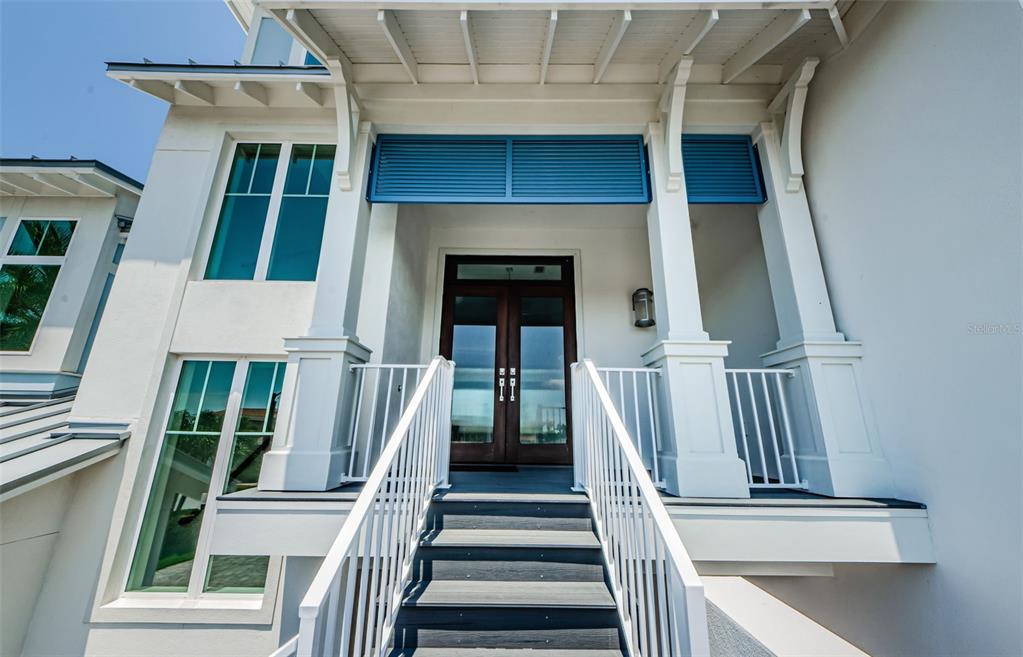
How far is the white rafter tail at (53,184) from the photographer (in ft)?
12.3

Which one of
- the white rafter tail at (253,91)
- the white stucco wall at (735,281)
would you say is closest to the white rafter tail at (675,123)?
the white stucco wall at (735,281)

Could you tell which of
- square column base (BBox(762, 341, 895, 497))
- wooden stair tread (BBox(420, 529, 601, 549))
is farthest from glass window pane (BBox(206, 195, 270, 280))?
square column base (BBox(762, 341, 895, 497))

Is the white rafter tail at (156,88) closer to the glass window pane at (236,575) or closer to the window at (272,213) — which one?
the window at (272,213)

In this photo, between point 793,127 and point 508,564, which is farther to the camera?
point 793,127

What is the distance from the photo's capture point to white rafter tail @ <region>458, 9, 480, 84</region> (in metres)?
2.32

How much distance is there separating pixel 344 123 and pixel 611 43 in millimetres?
2020

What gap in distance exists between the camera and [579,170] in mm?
2953

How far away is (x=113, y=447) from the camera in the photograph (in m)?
2.70

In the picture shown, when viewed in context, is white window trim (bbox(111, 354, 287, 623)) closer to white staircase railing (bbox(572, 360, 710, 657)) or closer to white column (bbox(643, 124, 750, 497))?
white staircase railing (bbox(572, 360, 710, 657))

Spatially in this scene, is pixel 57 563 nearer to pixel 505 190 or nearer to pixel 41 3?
pixel 505 190

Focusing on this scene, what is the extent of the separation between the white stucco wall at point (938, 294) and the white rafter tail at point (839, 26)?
0.26 feet

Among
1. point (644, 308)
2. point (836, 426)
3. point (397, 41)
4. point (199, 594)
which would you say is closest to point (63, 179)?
point (397, 41)

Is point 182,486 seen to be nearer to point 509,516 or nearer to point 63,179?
point 509,516

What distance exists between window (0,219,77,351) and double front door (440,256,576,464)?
4003mm
